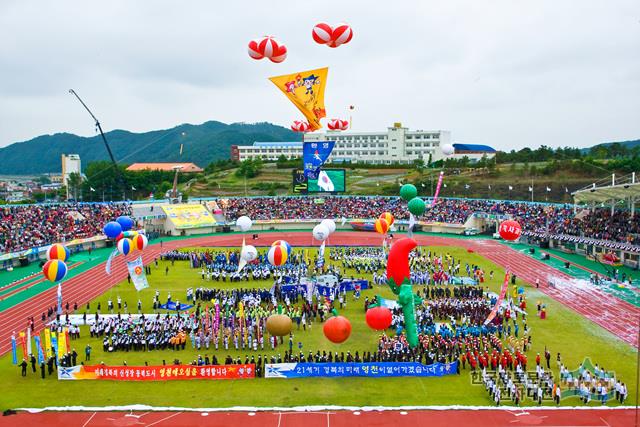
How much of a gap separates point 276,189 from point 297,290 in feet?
184

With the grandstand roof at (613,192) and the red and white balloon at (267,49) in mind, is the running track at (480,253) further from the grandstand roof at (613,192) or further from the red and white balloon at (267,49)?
the red and white balloon at (267,49)

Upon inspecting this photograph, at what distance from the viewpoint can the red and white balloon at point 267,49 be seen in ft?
63.4

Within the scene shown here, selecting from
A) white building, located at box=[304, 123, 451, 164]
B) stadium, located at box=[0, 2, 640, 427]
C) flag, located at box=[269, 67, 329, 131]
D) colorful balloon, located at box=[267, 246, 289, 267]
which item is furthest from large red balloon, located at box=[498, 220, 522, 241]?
white building, located at box=[304, 123, 451, 164]

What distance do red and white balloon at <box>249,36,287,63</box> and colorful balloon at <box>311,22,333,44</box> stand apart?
4.14ft

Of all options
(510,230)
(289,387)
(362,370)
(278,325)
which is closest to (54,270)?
(278,325)

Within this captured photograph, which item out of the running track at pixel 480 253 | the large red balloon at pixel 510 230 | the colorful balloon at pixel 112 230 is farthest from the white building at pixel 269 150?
the large red balloon at pixel 510 230

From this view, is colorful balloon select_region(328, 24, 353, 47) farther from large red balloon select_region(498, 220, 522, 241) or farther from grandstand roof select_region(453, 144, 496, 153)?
grandstand roof select_region(453, 144, 496, 153)

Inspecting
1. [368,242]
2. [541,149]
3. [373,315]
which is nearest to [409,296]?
[373,315]

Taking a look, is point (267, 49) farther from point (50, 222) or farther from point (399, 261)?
point (50, 222)

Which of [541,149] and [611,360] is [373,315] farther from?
[541,149]

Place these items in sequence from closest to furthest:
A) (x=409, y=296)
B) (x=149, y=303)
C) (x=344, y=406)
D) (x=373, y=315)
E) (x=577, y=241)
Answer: (x=344, y=406) < (x=373, y=315) < (x=409, y=296) < (x=149, y=303) < (x=577, y=241)

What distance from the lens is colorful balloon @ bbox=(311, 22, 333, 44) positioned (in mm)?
19281

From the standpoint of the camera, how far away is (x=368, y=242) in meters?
47.4

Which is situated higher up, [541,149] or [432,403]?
[541,149]
